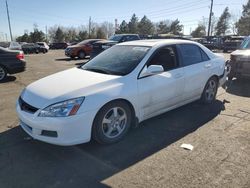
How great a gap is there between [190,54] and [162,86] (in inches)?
53.4

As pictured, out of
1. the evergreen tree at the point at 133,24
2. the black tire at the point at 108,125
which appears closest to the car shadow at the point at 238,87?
the black tire at the point at 108,125

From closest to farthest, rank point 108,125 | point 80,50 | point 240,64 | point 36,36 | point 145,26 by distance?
point 108,125, point 240,64, point 80,50, point 36,36, point 145,26

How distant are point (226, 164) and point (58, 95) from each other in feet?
8.22

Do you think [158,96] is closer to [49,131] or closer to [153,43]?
[153,43]

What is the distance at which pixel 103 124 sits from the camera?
12.2 ft

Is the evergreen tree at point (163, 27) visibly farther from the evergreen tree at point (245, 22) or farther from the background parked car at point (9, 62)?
the background parked car at point (9, 62)

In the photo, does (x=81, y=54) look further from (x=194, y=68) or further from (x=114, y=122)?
(x=114, y=122)

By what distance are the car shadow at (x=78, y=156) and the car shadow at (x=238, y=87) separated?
2.89 meters

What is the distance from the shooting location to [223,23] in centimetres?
7806

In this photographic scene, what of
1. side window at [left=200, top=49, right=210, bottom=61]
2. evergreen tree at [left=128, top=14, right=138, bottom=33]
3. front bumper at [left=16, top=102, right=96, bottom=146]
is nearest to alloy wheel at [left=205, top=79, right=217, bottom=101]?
side window at [left=200, top=49, right=210, bottom=61]

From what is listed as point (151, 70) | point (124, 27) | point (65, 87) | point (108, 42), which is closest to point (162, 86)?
point (151, 70)

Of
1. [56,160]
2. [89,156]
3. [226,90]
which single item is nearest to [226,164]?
[89,156]

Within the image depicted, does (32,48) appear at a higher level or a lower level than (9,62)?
lower

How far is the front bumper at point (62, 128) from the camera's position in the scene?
327 cm
